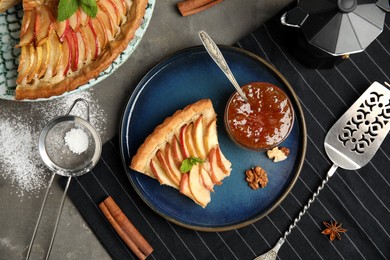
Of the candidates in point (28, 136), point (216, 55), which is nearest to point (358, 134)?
point (216, 55)

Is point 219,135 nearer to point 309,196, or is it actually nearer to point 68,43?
point 309,196

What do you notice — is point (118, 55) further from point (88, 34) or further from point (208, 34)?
point (208, 34)

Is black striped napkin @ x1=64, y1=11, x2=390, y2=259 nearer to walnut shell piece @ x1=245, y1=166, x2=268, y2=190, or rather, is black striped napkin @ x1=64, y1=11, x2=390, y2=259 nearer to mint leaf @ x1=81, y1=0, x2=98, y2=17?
walnut shell piece @ x1=245, y1=166, x2=268, y2=190

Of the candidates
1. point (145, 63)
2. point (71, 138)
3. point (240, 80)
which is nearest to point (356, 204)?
point (240, 80)

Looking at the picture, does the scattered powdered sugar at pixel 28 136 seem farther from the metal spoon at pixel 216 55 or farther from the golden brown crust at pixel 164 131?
the metal spoon at pixel 216 55

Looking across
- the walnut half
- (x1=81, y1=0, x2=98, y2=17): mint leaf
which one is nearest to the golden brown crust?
the walnut half

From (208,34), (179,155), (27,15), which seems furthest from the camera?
(208,34)
